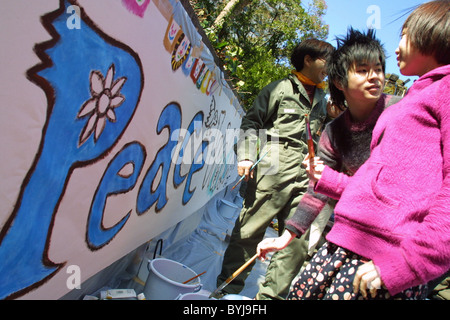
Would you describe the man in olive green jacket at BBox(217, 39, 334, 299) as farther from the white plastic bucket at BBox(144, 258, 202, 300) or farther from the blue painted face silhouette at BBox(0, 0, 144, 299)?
the blue painted face silhouette at BBox(0, 0, 144, 299)

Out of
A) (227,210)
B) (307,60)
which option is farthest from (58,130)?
(227,210)

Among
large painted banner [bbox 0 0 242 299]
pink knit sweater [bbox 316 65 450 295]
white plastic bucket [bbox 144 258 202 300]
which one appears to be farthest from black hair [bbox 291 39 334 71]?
white plastic bucket [bbox 144 258 202 300]

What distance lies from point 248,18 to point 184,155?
670 inches

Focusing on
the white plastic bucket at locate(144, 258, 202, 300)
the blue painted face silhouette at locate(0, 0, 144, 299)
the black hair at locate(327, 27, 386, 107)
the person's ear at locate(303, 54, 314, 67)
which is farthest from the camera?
the person's ear at locate(303, 54, 314, 67)

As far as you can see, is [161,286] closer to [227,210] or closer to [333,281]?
[333,281]

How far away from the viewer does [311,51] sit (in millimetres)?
2621

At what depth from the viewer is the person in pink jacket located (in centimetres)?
79

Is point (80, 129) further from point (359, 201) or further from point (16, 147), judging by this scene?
point (359, 201)

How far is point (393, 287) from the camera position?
2.68 ft

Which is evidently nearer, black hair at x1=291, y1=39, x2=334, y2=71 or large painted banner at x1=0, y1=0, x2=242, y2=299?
large painted banner at x1=0, y1=0, x2=242, y2=299

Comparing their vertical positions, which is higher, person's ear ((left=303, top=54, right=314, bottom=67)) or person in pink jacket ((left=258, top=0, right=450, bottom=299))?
person's ear ((left=303, top=54, right=314, bottom=67))

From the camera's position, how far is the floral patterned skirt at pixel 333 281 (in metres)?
0.92

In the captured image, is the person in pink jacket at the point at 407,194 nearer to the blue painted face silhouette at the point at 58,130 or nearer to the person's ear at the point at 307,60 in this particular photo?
the blue painted face silhouette at the point at 58,130

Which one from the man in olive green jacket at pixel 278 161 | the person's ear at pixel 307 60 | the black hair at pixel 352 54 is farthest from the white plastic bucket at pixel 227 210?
the black hair at pixel 352 54
